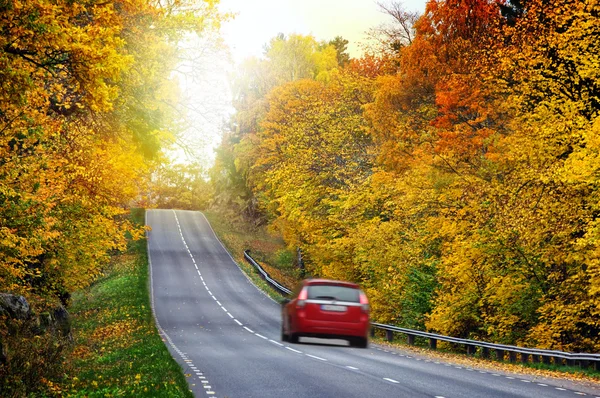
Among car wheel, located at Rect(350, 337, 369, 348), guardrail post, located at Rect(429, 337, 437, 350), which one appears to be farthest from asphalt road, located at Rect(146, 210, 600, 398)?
guardrail post, located at Rect(429, 337, 437, 350)

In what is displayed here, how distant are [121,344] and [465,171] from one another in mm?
17651

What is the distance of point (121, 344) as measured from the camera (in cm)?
3105

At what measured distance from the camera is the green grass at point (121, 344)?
56.3 ft

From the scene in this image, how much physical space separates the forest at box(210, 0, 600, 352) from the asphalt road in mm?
3948

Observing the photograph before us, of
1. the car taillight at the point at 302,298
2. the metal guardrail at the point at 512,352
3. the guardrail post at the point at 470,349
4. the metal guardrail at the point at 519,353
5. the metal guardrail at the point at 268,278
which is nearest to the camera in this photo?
the car taillight at the point at 302,298

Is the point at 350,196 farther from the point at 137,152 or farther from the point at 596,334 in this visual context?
the point at 137,152

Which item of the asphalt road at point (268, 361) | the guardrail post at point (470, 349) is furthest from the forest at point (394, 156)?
the asphalt road at point (268, 361)

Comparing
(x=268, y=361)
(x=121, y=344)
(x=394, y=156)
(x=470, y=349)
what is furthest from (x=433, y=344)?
(x=121, y=344)

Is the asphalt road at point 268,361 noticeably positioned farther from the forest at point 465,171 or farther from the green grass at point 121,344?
the forest at point 465,171

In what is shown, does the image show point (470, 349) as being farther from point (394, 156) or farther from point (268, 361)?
point (394, 156)

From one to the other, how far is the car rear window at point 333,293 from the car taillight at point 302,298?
0.08m

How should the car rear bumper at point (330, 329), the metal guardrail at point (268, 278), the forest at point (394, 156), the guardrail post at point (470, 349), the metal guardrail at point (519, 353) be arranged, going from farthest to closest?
the metal guardrail at point (268, 278) → the guardrail post at point (470, 349) → the metal guardrail at point (519, 353) → the forest at point (394, 156) → the car rear bumper at point (330, 329)

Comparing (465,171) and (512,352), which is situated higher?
(465,171)

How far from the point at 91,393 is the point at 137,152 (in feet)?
27.7
